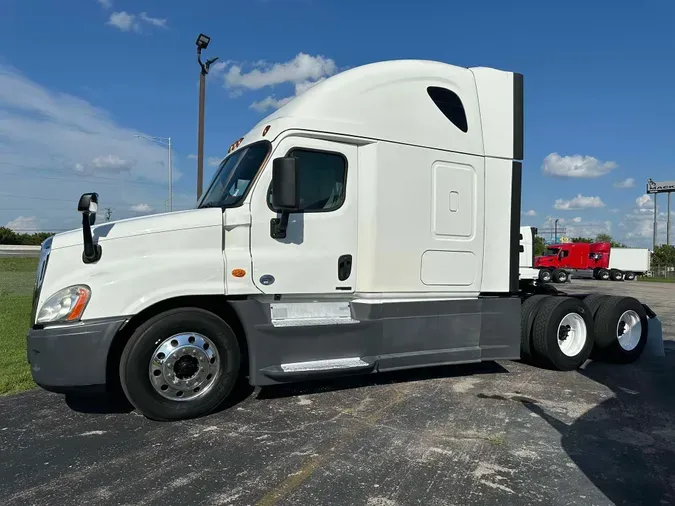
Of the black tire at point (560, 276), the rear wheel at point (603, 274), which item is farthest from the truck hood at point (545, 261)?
the black tire at point (560, 276)

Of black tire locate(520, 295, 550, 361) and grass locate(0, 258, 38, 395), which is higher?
black tire locate(520, 295, 550, 361)

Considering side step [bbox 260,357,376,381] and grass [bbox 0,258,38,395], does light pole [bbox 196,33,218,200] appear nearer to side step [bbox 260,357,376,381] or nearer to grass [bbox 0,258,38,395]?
grass [bbox 0,258,38,395]

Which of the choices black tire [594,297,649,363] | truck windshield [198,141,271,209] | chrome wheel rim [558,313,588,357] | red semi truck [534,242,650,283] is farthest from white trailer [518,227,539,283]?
red semi truck [534,242,650,283]

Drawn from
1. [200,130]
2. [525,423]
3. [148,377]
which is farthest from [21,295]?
[525,423]

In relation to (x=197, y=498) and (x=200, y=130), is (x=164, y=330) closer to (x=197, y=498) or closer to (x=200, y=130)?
(x=197, y=498)

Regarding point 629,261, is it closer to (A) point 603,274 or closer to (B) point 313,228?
(A) point 603,274

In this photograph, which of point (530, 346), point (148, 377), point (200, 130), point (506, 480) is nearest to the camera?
point (506, 480)

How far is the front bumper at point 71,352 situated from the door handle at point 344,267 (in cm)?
216

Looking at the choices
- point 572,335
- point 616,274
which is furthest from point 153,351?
point 616,274

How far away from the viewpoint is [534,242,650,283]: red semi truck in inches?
1578

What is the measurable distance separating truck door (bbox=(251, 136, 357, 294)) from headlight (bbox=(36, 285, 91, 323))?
151 centimetres

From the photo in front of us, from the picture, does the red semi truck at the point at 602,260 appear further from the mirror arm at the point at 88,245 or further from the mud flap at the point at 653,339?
the mirror arm at the point at 88,245

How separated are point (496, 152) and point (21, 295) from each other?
14.7 metres

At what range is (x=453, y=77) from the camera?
19.7 ft
